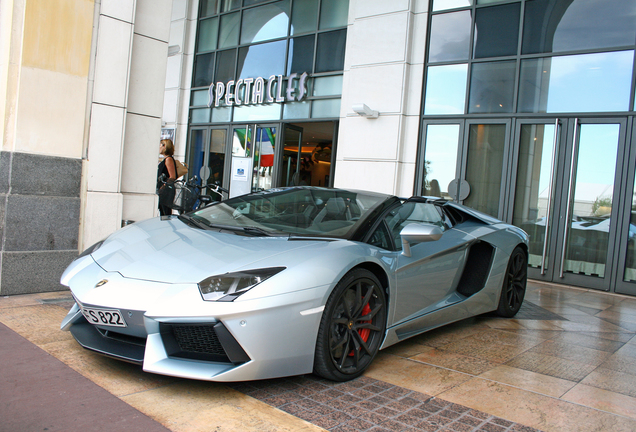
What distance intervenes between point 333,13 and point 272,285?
31.7 ft

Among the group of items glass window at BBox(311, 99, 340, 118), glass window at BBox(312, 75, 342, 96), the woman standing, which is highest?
glass window at BBox(312, 75, 342, 96)

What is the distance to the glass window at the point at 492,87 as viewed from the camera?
27.3 ft

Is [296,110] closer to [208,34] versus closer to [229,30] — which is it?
[229,30]

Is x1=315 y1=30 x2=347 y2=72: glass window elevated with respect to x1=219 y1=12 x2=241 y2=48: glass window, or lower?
lower

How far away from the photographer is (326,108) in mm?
10875

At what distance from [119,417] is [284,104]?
10.2 m

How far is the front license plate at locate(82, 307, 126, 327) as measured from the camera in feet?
8.14

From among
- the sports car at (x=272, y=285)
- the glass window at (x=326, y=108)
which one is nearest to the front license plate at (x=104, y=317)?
the sports car at (x=272, y=285)

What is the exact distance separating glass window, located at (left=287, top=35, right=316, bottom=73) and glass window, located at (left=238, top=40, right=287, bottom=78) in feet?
0.79

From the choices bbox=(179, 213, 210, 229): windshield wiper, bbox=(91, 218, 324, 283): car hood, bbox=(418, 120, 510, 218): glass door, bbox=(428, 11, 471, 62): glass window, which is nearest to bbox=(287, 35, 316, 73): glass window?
bbox=(428, 11, 471, 62): glass window

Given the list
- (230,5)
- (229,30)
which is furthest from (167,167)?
(230,5)

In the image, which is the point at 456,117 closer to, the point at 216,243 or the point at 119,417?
the point at 216,243

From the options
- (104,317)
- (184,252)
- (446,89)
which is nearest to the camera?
(104,317)

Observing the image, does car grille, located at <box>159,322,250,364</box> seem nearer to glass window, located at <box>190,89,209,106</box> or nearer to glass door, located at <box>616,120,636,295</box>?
glass door, located at <box>616,120,636,295</box>
